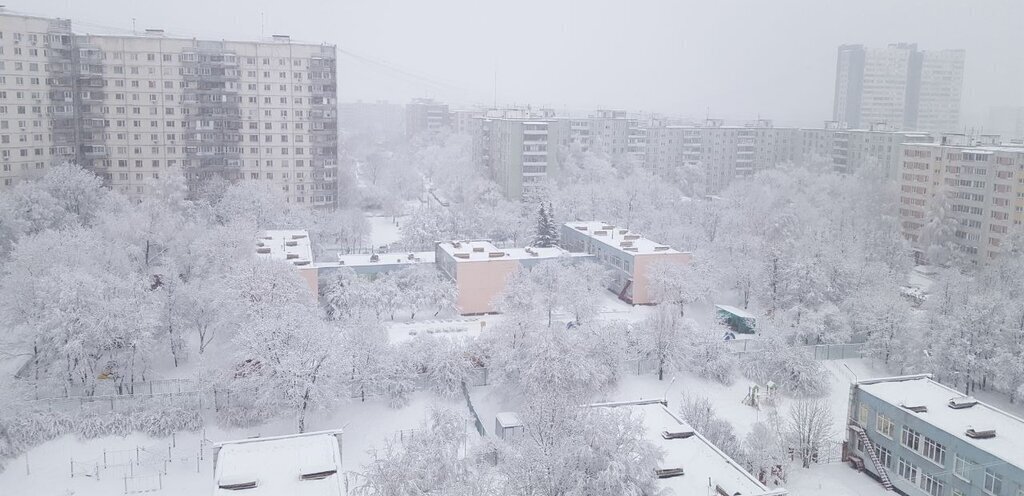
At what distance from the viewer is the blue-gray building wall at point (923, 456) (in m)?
12.9

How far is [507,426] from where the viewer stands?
15453 millimetres

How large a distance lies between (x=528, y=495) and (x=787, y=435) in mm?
7699

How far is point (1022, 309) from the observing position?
66.6 feet

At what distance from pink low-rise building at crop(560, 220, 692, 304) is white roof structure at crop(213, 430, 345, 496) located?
15.5 metres

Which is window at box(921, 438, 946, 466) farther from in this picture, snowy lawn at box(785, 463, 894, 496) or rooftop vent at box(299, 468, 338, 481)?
rooftop vent at box(299, 468, 338, 481)

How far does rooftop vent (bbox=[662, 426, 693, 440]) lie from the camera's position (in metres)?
13.5

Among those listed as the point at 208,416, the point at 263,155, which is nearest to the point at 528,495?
the point at 208,416

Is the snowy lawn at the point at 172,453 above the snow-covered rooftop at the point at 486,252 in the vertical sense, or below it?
below

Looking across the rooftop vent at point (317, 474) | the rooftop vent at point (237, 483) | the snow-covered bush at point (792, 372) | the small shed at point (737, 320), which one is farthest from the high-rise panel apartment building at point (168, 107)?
the rooftop vent at point (317, 474)

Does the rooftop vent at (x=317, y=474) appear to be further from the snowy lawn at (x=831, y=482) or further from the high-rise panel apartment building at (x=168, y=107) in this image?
the high-rise panel apartment building at (x=168, y=107)

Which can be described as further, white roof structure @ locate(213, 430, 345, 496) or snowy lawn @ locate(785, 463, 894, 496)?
snowy lawn @ locate(785, 463, 894, 496)

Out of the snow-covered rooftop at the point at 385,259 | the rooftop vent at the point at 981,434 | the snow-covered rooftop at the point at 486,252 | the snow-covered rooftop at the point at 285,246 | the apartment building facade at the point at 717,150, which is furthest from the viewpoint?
the apartment building facade at the point at 717,150

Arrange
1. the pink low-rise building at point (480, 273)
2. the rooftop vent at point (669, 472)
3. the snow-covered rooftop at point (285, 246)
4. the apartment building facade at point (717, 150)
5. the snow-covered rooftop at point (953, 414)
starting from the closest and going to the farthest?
1. the rooftop vent at point (669, 472)
2. the snow-covered rooftop at point (953, 414)
3. the snow-covered rooftop at point (285, 246)
4. the pink low-rise building at point (480, 273)
5. the apartment building facade at point (717, 150)

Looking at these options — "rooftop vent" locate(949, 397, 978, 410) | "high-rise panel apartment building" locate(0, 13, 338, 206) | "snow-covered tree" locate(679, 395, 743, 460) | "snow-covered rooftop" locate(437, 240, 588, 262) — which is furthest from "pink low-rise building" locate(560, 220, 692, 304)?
"high-rise panel apartment building" locate(0, 13, 338, 206)
